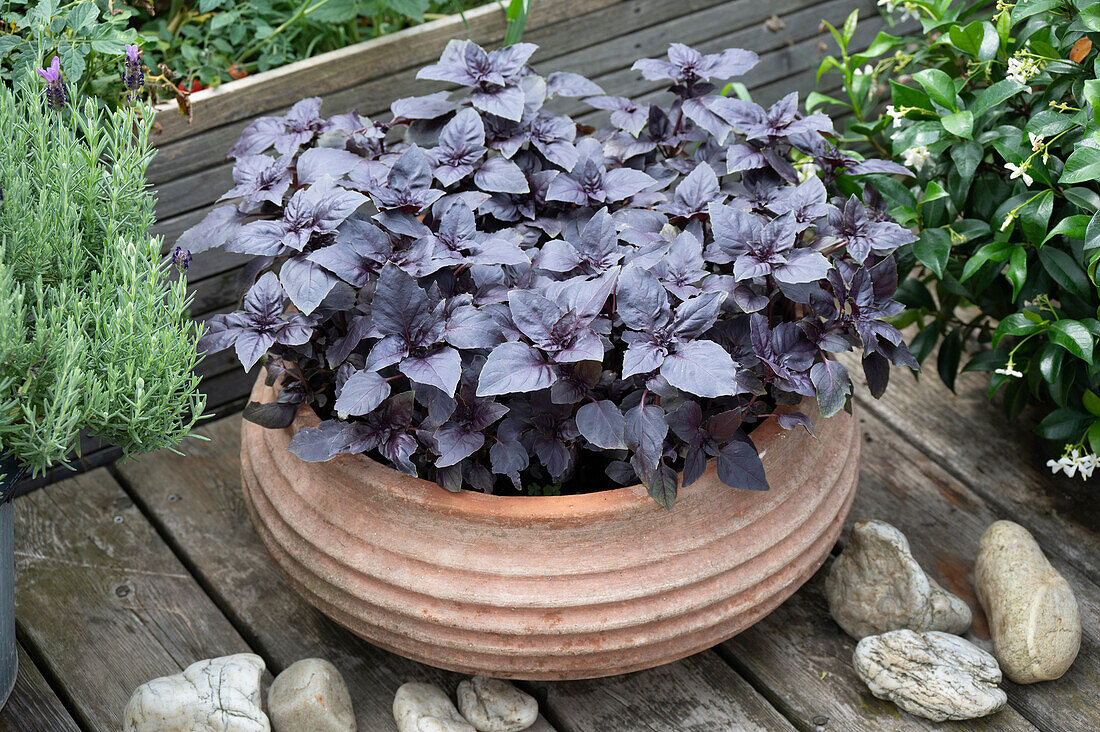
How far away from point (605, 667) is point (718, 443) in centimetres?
34

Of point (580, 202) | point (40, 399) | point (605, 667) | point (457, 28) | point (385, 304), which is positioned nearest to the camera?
point (40, 399)

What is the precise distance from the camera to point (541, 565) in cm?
126

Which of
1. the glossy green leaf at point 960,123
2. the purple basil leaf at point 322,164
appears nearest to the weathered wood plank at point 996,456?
the glossy green leaf at point 960,123

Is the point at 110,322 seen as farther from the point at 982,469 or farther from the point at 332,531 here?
the point at 982,469

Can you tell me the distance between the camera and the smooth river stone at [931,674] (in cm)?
139

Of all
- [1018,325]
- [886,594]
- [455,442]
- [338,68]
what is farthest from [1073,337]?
[338,68]

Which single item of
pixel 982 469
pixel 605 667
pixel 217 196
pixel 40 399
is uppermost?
pixel 40 399

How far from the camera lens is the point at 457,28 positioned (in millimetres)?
1916

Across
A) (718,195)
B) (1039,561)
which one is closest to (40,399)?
(718,195)

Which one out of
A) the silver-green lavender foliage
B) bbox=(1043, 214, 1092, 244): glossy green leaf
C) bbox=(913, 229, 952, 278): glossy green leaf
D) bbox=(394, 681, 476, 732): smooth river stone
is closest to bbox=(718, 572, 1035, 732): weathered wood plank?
bbox=(394, 681, 476, 732): smooth river stone

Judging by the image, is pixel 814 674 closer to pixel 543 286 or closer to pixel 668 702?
pixel 668 702

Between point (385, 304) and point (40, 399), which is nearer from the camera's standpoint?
point (40, 399)

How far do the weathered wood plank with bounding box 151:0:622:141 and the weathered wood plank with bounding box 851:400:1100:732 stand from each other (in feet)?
3.56

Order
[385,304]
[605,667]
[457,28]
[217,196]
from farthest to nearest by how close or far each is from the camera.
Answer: [457,28]
[217,196]
[605,667]
[385,304]
